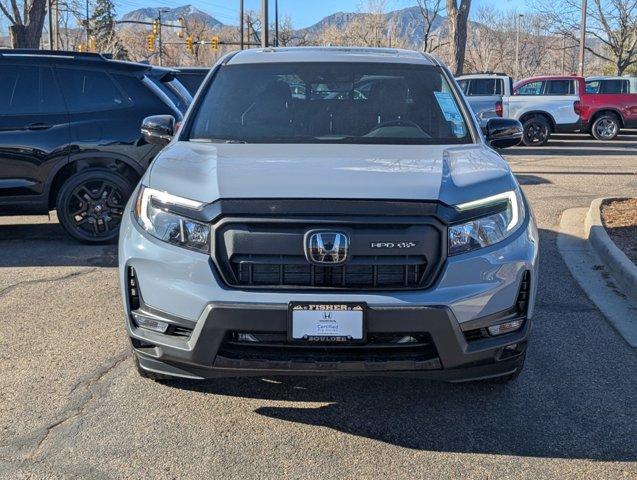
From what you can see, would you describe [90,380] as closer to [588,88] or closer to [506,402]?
[506,402]

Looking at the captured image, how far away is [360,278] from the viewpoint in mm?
3301

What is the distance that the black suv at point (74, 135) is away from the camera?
7.36 meters

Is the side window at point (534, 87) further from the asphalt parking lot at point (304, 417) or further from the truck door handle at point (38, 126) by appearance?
the asphalt parking lot at point (304, 417)

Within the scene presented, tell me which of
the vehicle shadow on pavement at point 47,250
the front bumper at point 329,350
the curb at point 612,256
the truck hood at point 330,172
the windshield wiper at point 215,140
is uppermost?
the windshield wiper at point 215,140

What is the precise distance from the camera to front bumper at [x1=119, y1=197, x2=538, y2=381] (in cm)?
318

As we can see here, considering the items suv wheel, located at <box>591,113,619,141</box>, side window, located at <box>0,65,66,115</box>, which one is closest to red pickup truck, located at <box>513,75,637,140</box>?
suv wheel, located at <box>591,113,619,141</box>

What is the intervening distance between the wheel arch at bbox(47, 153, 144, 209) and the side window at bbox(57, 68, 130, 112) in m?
0.51

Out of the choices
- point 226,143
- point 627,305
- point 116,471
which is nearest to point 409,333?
point 116,471

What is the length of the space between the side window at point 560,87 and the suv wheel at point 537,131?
2.96 feet

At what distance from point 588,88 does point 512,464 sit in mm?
20257

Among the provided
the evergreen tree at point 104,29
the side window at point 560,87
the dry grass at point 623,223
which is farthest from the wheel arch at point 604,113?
the evergreen tree at point 104,29

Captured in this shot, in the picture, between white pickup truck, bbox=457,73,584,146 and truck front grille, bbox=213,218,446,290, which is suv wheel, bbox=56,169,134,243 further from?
white pickup truck, bbox=457,73,584,146

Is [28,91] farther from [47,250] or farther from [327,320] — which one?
[327,320]

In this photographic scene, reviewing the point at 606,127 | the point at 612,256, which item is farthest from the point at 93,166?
the point at 606,127
